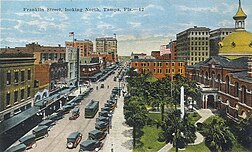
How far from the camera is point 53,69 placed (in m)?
44.2

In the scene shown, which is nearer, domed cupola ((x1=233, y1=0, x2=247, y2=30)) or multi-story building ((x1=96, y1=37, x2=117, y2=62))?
domed cupola ((x1=233, y1=0, x2=247, y2=30))

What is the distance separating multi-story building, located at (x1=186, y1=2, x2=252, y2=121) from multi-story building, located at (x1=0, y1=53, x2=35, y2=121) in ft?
77.0

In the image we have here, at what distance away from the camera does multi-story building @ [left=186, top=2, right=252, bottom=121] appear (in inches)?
1281

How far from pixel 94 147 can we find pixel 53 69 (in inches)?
930

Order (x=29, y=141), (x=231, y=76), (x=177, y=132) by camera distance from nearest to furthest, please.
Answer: (x=177, y=132) → (x=29, y=141) → (x=231, y=76)

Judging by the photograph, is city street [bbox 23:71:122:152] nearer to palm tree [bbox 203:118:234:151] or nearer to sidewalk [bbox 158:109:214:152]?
sidewalk [bbox 158:109:214:152]

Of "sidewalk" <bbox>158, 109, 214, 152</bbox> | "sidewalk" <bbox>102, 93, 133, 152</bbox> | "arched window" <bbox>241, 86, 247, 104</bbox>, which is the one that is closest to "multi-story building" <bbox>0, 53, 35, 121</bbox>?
"sidewalk" <bbox>102, 93, 133, 152</bbox>

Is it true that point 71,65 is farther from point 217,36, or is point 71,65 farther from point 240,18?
point 217,36

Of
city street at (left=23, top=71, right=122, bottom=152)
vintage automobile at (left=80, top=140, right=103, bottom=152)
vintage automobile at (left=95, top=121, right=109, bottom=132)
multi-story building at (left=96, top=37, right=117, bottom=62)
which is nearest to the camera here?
vintage automobile at (left=80, top=140, right=103, bottom=152)

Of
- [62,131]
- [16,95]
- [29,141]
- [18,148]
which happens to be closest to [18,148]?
[18,148]

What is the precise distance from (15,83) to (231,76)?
25103 mm

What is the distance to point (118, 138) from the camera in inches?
1087

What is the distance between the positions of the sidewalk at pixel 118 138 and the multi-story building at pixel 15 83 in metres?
9.78

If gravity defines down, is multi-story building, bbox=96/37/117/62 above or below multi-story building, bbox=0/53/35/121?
above
